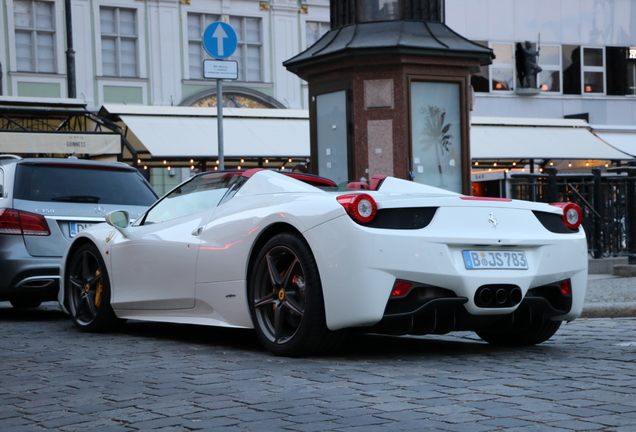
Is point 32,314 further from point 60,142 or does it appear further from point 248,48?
point 248,48

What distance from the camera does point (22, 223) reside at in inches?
332

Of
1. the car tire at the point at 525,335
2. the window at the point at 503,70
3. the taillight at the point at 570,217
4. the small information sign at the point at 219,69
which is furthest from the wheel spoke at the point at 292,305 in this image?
the window at the point at 503,70

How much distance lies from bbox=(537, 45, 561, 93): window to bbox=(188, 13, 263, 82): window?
9585mm

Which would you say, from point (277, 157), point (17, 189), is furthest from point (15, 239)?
point (277, 157)

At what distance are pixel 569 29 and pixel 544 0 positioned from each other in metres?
1.34

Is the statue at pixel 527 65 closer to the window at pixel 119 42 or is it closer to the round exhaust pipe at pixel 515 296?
the window at pixel 119 42

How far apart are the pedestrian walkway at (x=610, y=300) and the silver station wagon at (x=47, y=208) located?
417 centimetres

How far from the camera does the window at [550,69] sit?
32938 mm

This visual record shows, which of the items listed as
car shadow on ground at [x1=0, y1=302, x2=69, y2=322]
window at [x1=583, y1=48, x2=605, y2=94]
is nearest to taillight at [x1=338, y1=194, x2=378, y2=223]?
car shadow on ground at [x1=0, y1=302, x2=69, y2=322]

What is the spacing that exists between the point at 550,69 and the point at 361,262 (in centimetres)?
2954

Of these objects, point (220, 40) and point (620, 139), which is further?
point (620, 139)

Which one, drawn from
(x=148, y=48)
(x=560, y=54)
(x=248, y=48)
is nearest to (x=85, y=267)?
(x=148, y=48)

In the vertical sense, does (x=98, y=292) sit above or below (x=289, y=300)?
below

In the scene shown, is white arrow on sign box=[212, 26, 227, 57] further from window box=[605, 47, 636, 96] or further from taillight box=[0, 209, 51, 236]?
window box=[605, 47, 636, 96]
